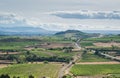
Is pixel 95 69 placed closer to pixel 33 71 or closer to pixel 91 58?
pixel 33 71

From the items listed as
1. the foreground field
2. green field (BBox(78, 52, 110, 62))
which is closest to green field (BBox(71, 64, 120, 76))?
the foreground field

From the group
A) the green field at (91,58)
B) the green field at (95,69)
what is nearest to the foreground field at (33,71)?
the green field at (95,69)

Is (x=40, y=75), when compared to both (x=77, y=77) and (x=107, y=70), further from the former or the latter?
(x=107, y=70)

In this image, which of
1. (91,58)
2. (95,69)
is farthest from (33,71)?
(91,58)

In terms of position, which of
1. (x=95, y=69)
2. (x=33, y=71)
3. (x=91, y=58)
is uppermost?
(x=33, y=71)

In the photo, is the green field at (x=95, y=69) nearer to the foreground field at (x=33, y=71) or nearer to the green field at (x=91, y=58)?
the foreground field at (x=33, y=71)

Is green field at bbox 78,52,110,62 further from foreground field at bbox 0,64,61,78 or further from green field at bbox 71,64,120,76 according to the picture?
foreground field at bbox 0,64,61,78
